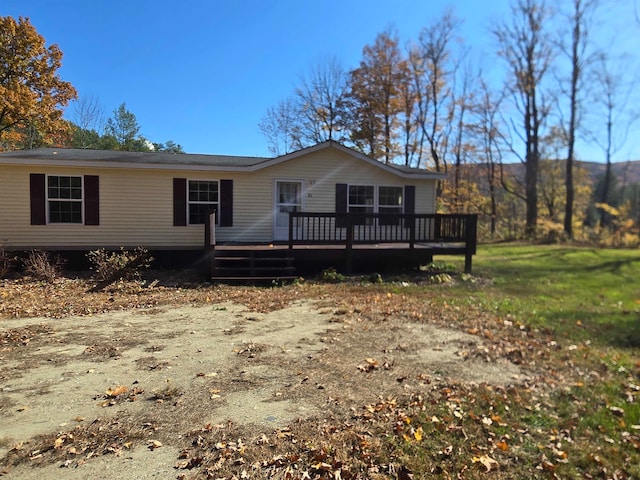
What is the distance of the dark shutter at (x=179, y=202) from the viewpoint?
1217 centimetres

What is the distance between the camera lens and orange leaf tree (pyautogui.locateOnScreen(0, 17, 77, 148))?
21109mm

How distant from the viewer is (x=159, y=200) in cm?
1212

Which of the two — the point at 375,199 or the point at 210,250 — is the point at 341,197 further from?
the point at 210,250

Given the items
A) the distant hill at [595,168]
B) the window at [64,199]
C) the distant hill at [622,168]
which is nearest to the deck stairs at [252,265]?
the window at [64,199]

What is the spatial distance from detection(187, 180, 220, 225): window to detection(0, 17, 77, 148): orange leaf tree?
15.0m

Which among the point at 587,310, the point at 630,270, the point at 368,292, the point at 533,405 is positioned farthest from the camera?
the point at 630,270

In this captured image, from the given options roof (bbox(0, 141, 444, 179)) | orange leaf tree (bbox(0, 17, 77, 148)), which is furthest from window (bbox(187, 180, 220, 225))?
orange leaf tree (bbox(0, 17, 77, 148))

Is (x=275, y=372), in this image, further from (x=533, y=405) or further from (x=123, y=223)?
(x=123, y=223)

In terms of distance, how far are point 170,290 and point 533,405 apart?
7.09 m

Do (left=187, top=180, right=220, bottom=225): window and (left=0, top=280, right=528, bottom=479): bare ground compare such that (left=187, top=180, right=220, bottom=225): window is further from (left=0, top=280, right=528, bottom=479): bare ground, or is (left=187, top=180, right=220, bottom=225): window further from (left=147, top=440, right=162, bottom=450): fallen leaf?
(left=147, top=440, right=162, bottom=450): fallen leaf

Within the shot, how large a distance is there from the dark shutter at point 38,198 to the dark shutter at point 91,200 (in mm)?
1037

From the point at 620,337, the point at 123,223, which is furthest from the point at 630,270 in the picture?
the point at 123,223

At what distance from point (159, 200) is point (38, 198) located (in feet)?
10.3

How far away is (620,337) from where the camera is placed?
6883mm
